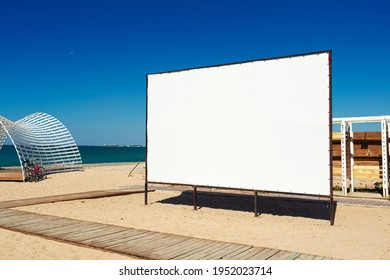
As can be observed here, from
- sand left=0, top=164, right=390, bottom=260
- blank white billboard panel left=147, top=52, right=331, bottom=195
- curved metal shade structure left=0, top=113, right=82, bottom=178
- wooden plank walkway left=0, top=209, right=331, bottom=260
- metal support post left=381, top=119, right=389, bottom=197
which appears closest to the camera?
wooden plank walkway left=0, top=209, right=331, bottom=260

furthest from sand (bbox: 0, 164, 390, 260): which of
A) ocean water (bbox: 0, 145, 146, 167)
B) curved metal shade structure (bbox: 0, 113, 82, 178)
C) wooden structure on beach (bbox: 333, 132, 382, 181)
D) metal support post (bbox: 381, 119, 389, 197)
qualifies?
ocean water (bbox: 0, 145, 146, 167)

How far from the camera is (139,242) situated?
7.36 m

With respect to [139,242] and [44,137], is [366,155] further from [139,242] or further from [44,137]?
[44,137]

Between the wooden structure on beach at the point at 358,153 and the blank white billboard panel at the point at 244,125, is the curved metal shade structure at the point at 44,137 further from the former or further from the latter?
the wooden structure on beach at the point at 358,153

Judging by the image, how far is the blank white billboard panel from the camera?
989 centimetres

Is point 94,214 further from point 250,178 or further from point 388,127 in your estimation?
point 388,127

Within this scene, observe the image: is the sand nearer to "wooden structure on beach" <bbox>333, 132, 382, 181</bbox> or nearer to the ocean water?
"wooden structure on beach" <bbox>333, 132, 382, 181</bbox>

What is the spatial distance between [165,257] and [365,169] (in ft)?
50.4

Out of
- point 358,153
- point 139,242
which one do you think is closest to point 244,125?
point 139,242

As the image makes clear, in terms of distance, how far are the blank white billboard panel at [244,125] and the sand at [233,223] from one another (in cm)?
111

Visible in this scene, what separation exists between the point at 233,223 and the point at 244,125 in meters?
2.97

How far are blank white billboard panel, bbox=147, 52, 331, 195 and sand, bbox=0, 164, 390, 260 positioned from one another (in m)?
1.11

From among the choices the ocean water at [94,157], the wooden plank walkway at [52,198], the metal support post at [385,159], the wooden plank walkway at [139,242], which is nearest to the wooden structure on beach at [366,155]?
the metal support post at [385,159]

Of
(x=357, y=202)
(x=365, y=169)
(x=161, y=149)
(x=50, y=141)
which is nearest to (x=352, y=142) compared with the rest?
(x=365, y=169)
